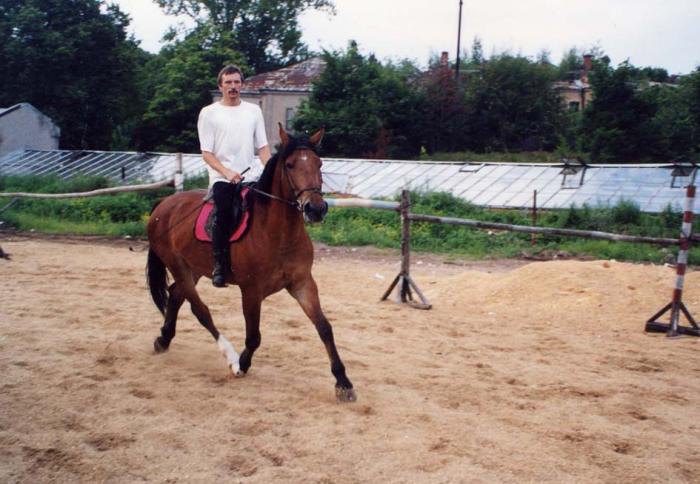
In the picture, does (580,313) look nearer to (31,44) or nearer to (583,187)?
(583,187)

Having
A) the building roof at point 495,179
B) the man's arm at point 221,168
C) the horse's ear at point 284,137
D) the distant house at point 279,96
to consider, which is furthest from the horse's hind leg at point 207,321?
the distant house at point 279,96

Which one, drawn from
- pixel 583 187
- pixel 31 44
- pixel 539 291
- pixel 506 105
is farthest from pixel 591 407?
pixel 31 44

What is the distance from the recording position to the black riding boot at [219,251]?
19.0 feet

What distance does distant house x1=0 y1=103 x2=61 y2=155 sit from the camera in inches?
1242

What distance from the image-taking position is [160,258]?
7.00 metres

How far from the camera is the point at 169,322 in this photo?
21.9 feet

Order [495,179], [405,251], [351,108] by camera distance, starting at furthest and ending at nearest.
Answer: [351,108]
[495,179]
[405,251]

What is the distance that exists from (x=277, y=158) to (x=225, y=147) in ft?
2.19

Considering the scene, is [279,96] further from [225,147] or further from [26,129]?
[225,147]

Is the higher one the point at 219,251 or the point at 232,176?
the point at 232,176

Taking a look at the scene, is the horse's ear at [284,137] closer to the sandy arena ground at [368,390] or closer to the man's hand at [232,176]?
the man's hand at [232,176]

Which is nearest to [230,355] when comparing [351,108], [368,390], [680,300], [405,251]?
[368,390]

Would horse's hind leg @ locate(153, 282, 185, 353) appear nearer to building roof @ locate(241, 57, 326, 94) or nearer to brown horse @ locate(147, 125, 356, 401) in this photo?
brown horse @ locate(147, 125, 356, 401)

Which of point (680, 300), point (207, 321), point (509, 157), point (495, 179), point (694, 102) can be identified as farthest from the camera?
point (509, 157)
